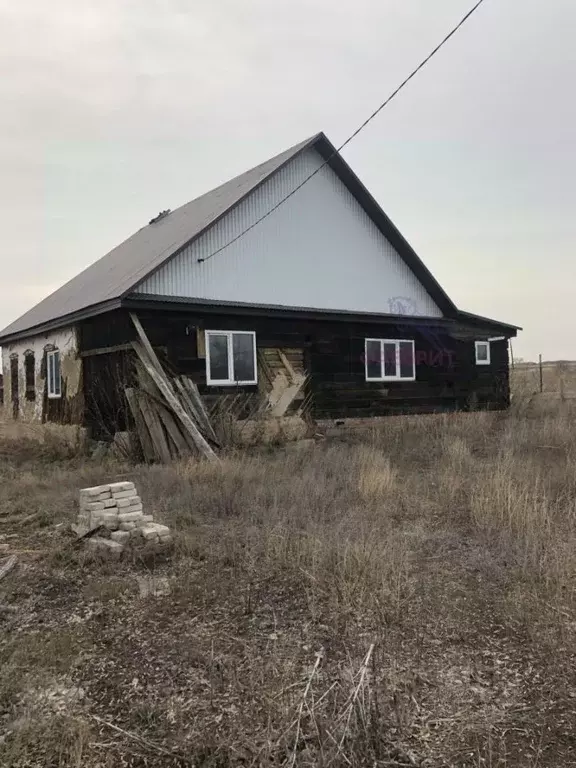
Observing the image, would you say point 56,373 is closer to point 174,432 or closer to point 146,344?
point 146,344

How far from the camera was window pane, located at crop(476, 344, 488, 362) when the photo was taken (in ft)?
58.1

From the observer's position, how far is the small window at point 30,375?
1603cm

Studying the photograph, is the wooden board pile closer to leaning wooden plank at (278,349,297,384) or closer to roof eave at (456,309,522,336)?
leaning wooden plank at (278,349,297,384)

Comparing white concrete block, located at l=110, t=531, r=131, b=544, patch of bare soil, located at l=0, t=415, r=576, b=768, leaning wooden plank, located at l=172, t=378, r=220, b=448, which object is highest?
leaning wooden plank, located at l=172, t=378, r=220, b=448

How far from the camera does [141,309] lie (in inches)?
454

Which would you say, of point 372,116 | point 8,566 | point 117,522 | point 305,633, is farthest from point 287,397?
point 305,633

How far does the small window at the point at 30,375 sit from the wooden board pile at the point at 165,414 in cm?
625

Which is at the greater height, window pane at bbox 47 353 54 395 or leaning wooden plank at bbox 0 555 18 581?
window pane at bbox 47 353 54 395

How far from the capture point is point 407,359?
628 inches

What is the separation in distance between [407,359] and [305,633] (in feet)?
41.9

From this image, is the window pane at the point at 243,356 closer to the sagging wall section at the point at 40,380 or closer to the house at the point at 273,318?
the house at the point at 273,318

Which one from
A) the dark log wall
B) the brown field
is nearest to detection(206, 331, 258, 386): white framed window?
the dark log wall

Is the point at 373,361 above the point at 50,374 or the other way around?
above

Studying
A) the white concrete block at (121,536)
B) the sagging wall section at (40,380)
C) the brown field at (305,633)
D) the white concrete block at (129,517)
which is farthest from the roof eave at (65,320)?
the white concrete block at (121,536)
